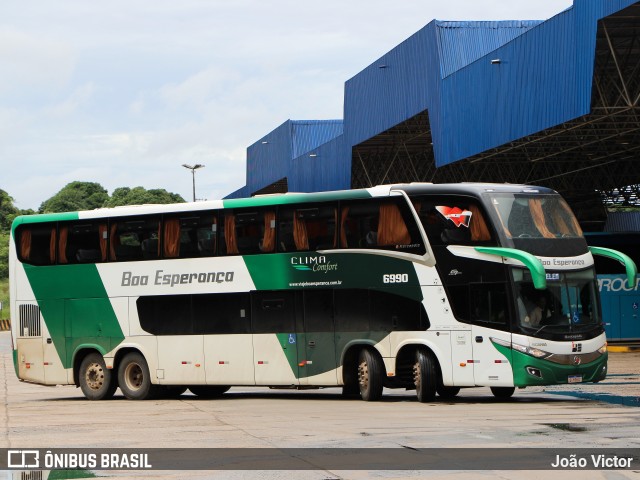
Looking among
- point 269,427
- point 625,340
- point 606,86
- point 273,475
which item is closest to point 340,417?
point 269,427

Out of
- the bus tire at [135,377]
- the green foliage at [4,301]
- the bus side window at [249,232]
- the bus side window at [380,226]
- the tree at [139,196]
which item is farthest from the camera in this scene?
the tree at [139,196]

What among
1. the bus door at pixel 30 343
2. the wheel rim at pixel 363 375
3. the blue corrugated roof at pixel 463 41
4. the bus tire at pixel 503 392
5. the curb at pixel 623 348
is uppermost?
the blue corrugated roof at pixel 463 41

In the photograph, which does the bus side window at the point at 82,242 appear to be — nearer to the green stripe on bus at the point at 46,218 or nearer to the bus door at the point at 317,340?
the green stripe on bus at the point at 46,218

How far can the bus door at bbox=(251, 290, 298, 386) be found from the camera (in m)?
23.8

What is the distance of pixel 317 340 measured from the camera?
77.4 feet

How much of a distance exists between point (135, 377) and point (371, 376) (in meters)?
5.79

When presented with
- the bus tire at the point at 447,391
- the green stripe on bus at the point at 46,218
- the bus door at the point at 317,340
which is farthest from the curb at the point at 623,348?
Result: the green stripe on bus at the point at 46,218

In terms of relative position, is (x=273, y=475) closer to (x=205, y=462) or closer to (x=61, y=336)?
(x=205, y=462)

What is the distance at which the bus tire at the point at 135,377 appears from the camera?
84.0 ft

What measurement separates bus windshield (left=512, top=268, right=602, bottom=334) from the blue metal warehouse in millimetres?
9825

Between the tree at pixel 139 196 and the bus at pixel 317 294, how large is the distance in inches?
5587

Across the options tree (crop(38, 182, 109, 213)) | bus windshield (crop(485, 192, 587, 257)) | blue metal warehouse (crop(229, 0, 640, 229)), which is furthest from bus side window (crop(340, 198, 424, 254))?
tree (crop(38, 182, 109, 213))

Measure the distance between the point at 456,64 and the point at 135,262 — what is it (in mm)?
21138

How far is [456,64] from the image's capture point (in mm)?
43656
